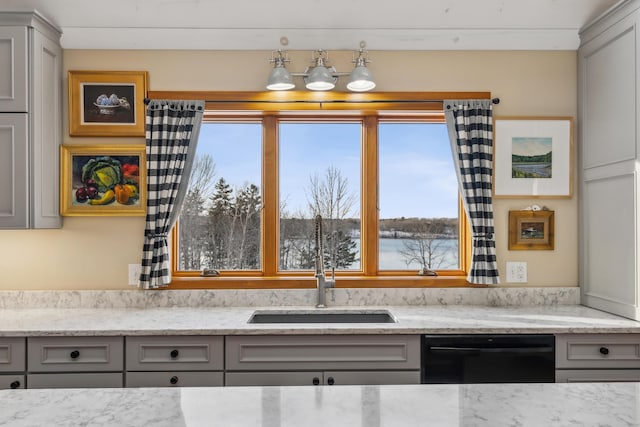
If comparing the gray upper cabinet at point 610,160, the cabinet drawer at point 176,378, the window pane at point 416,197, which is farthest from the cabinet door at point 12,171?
the gray upper cabinet at point 610,160

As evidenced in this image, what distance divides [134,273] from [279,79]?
4.67 feet

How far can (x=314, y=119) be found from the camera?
2.91 metres

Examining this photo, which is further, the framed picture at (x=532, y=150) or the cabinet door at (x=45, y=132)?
the framed picture at (x=532, y=150)

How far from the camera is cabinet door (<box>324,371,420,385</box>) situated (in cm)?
217

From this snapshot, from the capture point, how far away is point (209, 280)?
2.75m

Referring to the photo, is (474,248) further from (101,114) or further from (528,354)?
(101,114)

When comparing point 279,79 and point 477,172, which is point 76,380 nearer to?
point 279,79

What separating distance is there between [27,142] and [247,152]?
119 cm

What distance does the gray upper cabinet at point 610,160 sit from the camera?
2283mm

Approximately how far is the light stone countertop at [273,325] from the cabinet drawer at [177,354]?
0.05m

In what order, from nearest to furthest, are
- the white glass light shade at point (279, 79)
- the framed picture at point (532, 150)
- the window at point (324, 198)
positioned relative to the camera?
the white glass light shade at point (279, 79) < the framed picture at point (532, 150) < the window at point (324, 198)

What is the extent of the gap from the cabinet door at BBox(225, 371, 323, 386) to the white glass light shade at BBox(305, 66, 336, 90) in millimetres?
1532

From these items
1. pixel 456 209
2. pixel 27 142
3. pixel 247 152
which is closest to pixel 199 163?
pixel 247 152

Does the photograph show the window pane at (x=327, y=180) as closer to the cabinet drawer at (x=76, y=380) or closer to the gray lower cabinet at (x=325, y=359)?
the gray lower cabinet at (x=325, y=359)
